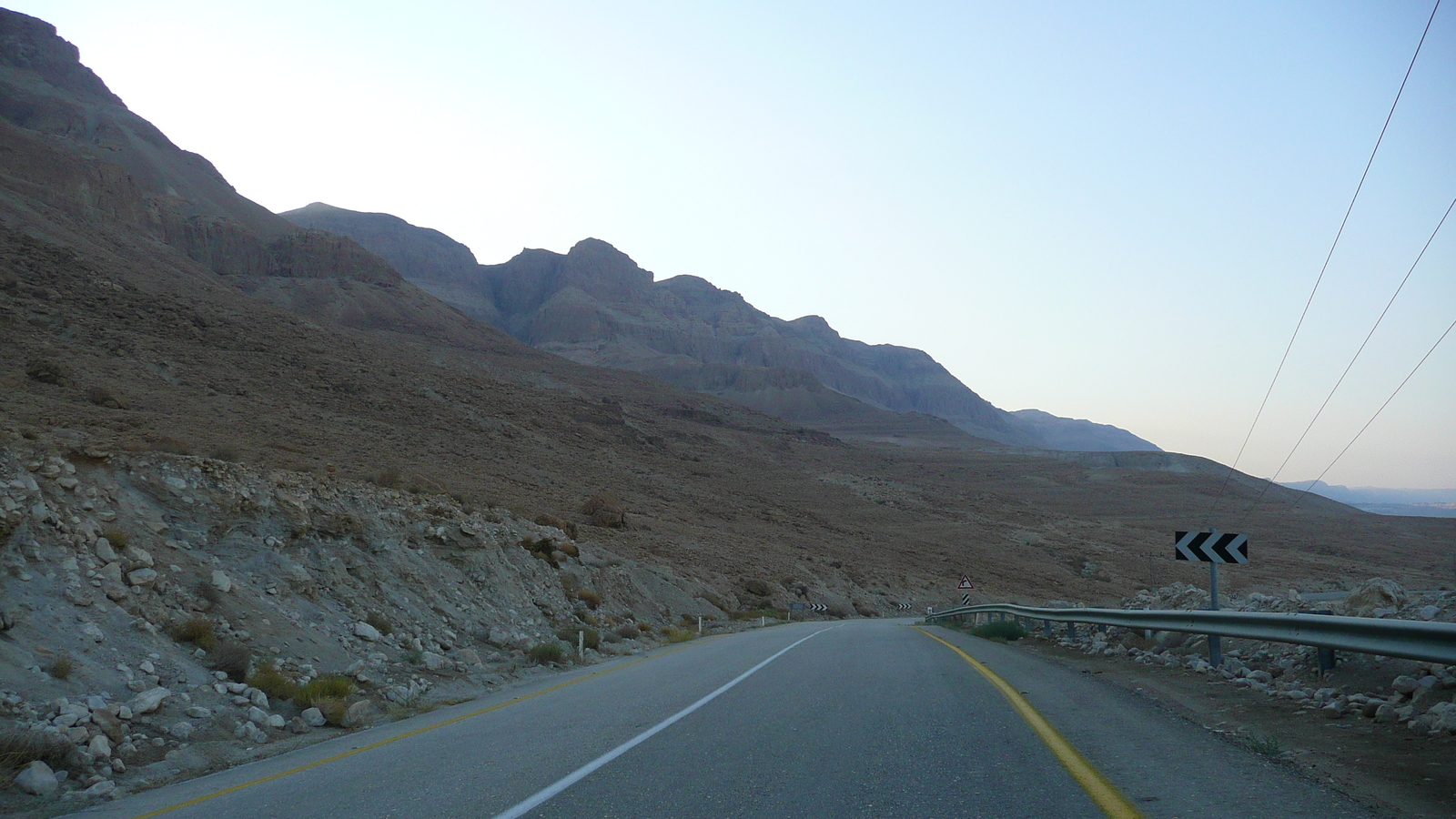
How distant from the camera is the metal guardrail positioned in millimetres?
5562

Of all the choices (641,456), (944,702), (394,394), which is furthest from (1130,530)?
(944,702)

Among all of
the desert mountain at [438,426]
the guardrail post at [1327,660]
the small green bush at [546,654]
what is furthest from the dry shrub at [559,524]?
the guardrail post at [1327,660]

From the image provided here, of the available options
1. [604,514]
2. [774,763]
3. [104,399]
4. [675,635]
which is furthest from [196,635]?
[604,514]

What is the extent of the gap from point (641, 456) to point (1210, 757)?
79.2 metres

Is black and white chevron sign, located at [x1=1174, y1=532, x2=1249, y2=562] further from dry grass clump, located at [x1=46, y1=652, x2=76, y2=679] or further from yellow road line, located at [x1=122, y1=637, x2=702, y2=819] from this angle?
dry grass clump, located at [x1=46, y1=652, x2=76, y2=679]

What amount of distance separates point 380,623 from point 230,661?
161 inches

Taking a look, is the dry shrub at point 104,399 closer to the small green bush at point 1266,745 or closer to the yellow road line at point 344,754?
the yellow road line at point 344,754

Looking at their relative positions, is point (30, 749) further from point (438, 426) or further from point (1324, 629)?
point (438, 426)

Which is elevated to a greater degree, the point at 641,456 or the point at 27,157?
the point at 27,157

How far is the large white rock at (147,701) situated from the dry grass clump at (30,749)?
128cm

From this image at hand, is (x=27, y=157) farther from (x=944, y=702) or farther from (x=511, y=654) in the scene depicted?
(x=944, y=702)

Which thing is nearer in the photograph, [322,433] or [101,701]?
[101,701]

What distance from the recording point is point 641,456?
84125mm

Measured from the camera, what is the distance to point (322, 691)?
404 inches
